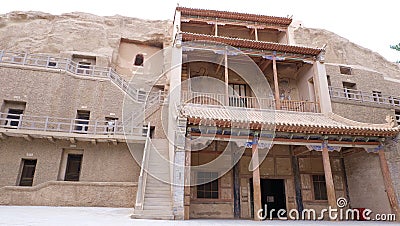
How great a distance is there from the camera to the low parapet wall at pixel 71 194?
10.7 meters

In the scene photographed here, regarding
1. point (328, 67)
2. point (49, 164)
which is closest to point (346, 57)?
point (328, 67)

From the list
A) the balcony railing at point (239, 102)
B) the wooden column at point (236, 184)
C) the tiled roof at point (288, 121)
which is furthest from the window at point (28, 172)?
the wooden column at point (236, 184)

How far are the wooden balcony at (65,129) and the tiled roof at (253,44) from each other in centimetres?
521

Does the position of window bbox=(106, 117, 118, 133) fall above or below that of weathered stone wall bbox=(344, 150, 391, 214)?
above

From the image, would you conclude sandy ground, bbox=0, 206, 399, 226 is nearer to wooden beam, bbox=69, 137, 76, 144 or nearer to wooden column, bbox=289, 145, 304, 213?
wooden column, bbox=289, 145, 304, 213

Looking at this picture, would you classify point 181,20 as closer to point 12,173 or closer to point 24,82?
point 24,82

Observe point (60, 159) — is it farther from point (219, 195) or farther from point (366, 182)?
point (366, 182)

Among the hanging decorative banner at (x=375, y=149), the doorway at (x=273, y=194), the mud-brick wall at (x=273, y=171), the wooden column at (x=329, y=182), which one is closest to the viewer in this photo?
the wooden column at (x=329, y=182)

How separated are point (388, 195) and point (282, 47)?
728cm

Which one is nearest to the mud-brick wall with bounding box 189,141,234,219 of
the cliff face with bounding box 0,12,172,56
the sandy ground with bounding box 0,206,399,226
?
the sandy ground with bounding box 0,206,399,226

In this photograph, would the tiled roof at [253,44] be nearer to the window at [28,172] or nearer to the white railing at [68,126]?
the white railing at [68,126]

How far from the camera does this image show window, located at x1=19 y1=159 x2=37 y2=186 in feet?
44.0

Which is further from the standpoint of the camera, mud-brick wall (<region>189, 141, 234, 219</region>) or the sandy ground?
mud-brick wall (<region>189, 141, 234, 219</region>)

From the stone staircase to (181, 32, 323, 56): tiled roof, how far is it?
526cm
